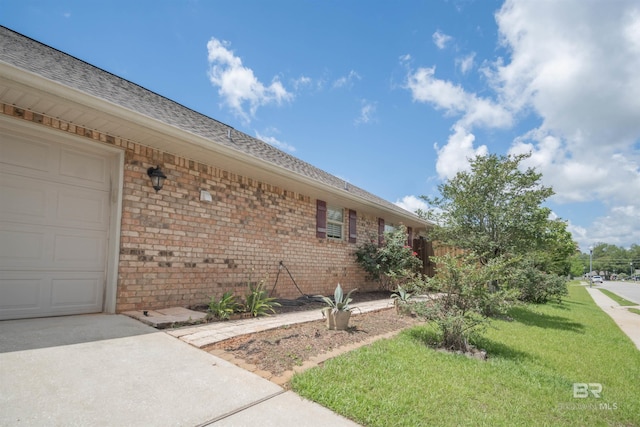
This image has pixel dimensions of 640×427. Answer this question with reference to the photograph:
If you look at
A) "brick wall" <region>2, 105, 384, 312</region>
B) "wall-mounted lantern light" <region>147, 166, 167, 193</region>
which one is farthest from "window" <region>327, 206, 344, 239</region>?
"wall-mounted lantern light" <region>147, 166, 167, 193</region>

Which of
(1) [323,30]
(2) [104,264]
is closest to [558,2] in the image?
(1) [323,30]

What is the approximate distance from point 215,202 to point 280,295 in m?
2.81

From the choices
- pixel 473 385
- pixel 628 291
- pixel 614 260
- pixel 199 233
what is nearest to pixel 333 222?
pixel 199 233

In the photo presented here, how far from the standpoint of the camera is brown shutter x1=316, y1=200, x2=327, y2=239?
29.5 feet

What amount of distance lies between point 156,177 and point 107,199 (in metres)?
0.75

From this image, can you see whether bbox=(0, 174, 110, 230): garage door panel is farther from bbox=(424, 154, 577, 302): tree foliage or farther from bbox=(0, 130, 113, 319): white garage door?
bbox=(424, 154, 577, 302): tree foliage

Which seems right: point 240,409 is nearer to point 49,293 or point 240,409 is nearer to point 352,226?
point 49,293

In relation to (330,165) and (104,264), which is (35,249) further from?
(330,165)

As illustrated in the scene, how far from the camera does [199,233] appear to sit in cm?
589

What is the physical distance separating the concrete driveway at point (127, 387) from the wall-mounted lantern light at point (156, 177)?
7.88 feet

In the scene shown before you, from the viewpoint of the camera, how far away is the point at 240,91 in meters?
9.64

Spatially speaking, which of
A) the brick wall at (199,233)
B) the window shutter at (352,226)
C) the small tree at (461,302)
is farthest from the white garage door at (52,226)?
the window shutter at (352,226)

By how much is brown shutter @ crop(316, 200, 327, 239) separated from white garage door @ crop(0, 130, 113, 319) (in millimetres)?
5164

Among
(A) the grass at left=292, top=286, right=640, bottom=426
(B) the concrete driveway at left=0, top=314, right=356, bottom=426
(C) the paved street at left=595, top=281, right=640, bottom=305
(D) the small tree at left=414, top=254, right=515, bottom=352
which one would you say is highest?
(D) the small tree at left=414, top=254, right=515, bottom=352
